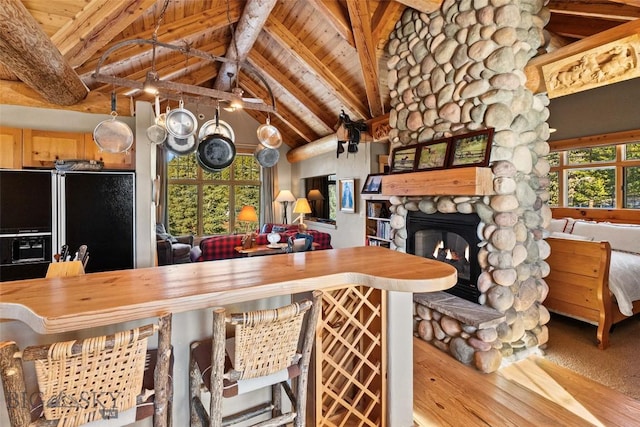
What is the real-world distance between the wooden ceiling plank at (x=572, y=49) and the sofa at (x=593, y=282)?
138cm

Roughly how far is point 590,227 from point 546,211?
7.93 feet

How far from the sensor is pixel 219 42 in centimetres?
538

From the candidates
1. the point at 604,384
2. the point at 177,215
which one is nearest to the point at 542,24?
the point at 604,384

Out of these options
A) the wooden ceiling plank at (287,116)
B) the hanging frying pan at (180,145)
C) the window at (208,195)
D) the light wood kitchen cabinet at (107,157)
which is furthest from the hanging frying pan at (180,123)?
the window at (208,195)

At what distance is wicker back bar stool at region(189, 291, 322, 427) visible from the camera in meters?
1.23

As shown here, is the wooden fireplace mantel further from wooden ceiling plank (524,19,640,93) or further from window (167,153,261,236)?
window (167,153,261,236)

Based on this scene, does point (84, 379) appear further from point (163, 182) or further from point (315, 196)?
point (163, 182)

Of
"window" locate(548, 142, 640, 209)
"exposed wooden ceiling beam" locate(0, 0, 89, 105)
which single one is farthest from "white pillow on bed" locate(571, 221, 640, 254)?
"exposed wooden ceiling beam" locate(0, 0, 89, 105)

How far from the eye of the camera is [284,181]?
8898mm

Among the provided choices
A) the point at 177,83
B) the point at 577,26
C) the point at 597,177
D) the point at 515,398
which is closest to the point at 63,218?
the point at 177,83

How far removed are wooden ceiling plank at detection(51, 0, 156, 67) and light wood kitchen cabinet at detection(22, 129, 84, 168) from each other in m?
0.77

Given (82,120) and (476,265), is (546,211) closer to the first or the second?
(476,265)

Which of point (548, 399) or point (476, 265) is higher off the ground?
point (476, 265)

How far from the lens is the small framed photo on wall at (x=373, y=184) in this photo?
17.1ft
